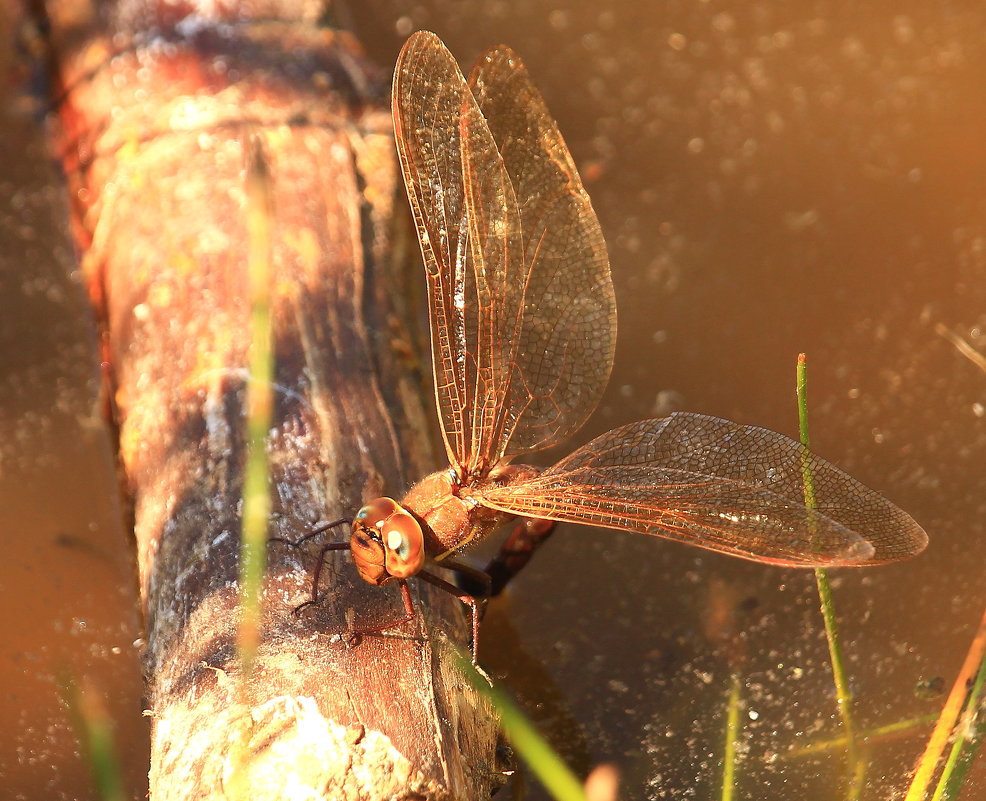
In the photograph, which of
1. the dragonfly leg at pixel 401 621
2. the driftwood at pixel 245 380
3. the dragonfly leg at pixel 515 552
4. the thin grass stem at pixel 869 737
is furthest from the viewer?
the dragonfly leg at pixel 515 552

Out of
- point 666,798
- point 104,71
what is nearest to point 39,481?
point 104,71

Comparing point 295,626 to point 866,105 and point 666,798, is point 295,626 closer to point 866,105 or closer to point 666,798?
point 666,798

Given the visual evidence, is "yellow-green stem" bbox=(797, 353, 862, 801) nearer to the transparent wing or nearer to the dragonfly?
the dragonfly

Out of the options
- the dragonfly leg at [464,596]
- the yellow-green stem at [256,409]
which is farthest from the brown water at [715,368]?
the yellow-green stem at [256,409]

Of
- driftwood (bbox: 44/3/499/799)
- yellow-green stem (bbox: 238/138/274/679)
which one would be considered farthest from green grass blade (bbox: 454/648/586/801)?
yellow-green stem (bbox: 238/138/274/679)

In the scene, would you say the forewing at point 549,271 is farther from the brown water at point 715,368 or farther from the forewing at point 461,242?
the brown water at point 715,368
